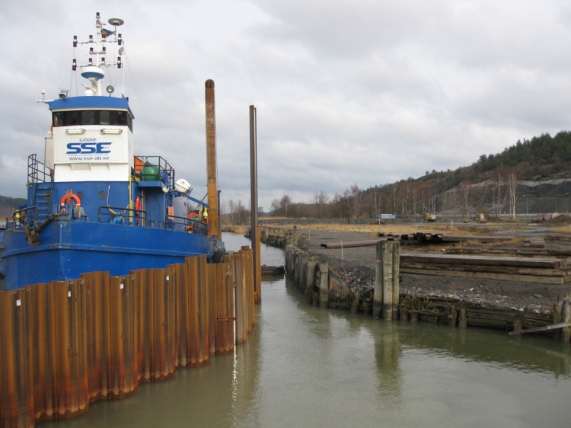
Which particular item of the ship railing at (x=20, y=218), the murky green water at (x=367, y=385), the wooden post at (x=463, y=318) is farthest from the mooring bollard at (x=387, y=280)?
the ship railing at (x=20, y=218)

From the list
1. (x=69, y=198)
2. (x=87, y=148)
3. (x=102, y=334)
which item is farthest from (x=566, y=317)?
(x=87, y=148)

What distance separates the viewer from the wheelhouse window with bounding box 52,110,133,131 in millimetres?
14180

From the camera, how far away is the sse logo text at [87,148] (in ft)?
46.4

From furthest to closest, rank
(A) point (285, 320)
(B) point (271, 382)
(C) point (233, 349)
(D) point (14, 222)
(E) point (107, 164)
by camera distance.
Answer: (A) point (285, 320) → (E) point (107, 164) → (D) point (14, 222) → (C) point (233, 349) → (B) point (271, 382)

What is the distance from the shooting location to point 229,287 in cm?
1121

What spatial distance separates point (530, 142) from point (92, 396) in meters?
158

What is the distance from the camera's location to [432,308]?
14188mm

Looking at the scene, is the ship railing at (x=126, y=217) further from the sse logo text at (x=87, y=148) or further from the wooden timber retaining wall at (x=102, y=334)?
the wooden timber retaining wall at (x=102, y=334)

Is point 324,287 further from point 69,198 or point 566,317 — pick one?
point 69,198

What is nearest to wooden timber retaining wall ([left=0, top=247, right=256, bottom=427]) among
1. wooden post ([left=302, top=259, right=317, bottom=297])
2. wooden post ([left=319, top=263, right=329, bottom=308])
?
wooden post ([left=319, top=263, right=329, bottom=308])

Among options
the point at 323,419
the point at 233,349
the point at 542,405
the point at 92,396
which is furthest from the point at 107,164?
the point at 542,405

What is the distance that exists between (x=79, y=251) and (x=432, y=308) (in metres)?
9.73

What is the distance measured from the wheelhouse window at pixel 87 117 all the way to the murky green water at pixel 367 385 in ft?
25.1

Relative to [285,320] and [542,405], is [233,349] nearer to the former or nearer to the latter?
[285,320]
